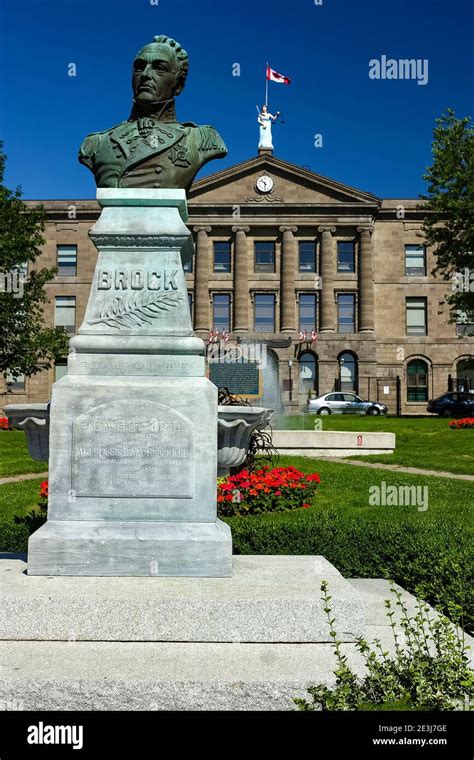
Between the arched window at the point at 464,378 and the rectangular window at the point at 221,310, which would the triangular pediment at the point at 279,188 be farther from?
the arched window at the point at 464,378

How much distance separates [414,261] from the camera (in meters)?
53.2

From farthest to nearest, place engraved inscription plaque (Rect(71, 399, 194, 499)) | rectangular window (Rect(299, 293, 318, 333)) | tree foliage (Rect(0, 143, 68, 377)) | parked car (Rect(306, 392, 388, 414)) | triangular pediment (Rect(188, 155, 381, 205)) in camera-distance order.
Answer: rectangular window (Rect(299, 293, 318, 333))
triangular pediment (Rect(188, 155, 381, 205))
parked car (Rect(306, 392, 388, 414))
tree foliage (Rect(0, 143, 68, 377))
engraved inscription plaque (Rect(71, 399, 194, 499))

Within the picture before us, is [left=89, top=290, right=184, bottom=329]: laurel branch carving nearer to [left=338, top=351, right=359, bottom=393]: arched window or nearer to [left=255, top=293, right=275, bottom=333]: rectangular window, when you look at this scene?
[left=338, top=351, right=359, bottom=393]: arched window

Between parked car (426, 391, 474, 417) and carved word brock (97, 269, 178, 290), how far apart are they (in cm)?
3698

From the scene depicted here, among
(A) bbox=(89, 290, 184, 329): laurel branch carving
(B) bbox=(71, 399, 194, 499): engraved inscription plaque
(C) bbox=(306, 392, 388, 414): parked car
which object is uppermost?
(A) bbox=(89, 290, 184, 329): laurel branch carving

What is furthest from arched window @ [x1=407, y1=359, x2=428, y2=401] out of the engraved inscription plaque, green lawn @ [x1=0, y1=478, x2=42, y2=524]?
the engraved inscription plaque

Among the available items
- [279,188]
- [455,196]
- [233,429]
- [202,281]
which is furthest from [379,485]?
[279,188]

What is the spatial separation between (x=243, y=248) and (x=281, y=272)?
11.6 ft

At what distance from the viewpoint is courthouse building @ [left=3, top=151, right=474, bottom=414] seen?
169 feet

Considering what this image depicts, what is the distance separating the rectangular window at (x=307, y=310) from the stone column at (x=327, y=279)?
2.56 feet

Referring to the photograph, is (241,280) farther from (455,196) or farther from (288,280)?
(455,196)

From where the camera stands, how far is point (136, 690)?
11.9 feet
